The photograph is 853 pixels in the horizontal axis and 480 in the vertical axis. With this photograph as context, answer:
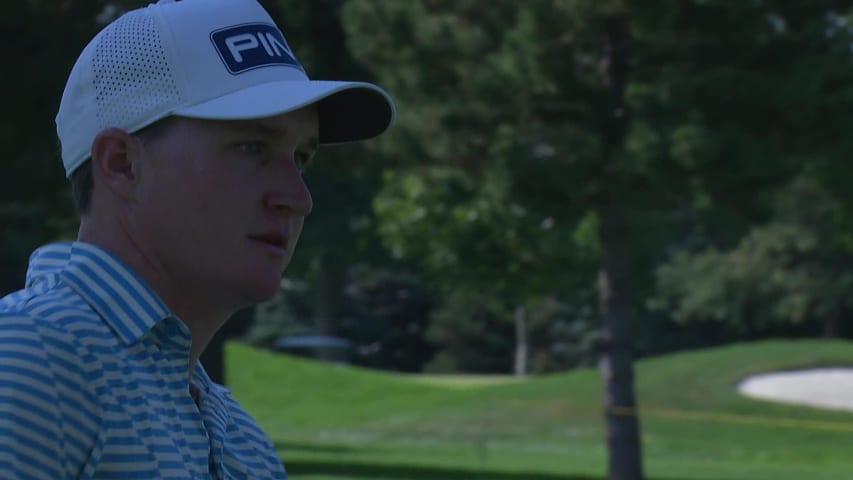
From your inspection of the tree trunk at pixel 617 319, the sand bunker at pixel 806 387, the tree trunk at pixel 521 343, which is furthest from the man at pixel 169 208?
the tree trunk at pixel 521 343

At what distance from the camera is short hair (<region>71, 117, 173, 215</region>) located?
158 centimetres

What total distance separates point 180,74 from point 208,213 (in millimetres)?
145

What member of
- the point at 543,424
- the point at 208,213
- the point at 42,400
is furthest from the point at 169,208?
the point at 543,424

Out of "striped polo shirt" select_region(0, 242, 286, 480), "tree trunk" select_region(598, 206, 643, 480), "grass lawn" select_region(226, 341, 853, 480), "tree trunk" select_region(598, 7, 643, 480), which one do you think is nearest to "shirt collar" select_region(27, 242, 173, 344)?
"striped polo shirt" select_region(0, 242, 286, 480)

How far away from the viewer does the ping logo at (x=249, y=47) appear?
161cm

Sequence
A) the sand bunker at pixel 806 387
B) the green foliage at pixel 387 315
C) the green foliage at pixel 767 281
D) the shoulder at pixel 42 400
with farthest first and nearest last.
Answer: the green foliage at pixel 387 315
the green foliage at pixel 767 281
the sand bunker at pixel 806 387
the shoulder at pixel 42 400

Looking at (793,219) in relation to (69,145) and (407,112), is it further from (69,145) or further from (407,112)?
(69,145)

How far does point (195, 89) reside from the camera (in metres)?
1.57

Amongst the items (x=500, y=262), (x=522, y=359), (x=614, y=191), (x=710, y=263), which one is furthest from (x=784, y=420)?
(x=522, y=359)

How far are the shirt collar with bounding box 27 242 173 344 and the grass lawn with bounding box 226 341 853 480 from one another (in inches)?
512

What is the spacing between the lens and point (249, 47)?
1.64m

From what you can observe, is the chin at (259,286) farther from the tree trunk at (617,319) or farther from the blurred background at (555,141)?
the tree trunk at (617,319)

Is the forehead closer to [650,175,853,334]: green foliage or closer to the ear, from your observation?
the ear

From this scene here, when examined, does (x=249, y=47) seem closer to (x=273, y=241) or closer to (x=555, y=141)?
(x=273, y=241)
